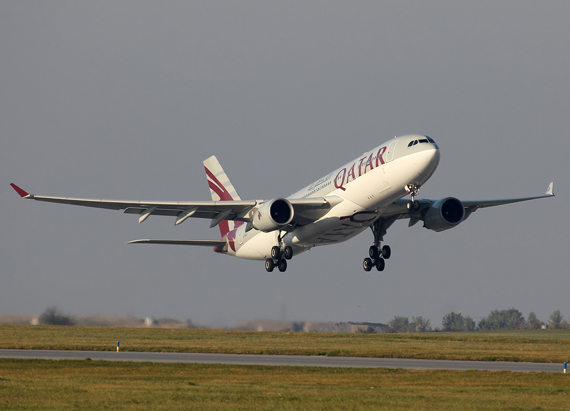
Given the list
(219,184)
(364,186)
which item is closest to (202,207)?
(364,186)

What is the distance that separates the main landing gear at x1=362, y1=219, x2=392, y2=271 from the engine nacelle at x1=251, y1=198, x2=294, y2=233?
28.7 feet

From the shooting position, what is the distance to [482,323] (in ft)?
364

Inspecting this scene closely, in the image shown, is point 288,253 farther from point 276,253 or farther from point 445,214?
point 445,214

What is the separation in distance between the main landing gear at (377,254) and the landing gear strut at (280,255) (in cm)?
541

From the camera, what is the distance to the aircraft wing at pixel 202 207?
123 feet

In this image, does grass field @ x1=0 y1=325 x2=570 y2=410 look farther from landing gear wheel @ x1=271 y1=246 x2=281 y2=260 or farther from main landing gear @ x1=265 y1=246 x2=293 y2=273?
landing gear wheel @ x1=271 y1=246 x2=281 y2=260

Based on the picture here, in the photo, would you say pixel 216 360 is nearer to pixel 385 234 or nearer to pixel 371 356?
pixel 371 356

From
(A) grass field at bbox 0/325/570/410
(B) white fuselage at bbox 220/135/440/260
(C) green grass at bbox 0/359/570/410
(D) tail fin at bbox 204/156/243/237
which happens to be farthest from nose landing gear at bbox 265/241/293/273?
(C) green grass at bbox 0/359/570/410

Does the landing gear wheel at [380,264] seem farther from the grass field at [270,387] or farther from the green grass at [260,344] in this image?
the grass field at [270,387]

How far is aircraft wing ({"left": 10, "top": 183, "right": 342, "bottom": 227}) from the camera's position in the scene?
3734 cm

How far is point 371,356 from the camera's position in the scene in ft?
119

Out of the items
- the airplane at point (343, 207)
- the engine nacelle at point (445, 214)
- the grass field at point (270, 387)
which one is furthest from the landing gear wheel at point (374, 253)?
the grass field at point (270, 387)

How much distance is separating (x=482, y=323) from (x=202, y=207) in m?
82.5

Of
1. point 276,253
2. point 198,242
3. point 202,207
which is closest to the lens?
point 202,207
